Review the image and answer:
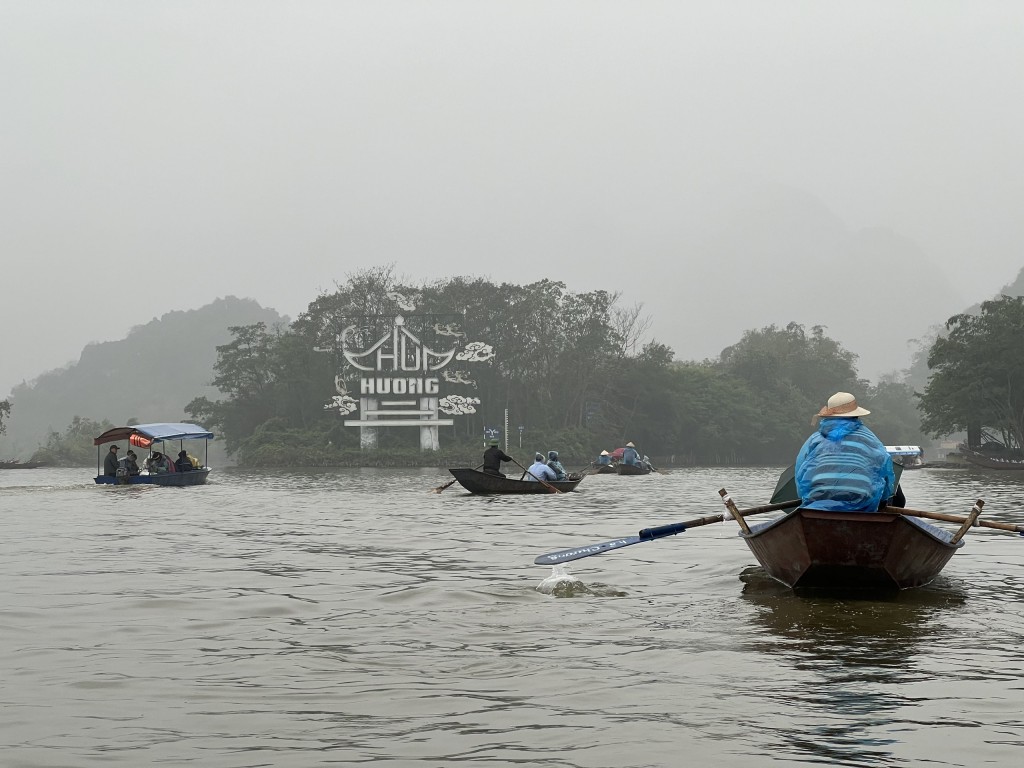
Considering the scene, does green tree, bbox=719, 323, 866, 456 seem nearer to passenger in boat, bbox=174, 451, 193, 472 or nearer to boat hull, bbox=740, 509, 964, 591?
passenger in boat, bbox=174, 451, 193, 472

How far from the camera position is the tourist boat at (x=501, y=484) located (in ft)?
89.5

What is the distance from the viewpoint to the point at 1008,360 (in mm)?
51594

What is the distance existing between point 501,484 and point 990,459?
30923mm

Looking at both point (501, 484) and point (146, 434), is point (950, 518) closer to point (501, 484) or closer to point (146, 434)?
point (501, 484)

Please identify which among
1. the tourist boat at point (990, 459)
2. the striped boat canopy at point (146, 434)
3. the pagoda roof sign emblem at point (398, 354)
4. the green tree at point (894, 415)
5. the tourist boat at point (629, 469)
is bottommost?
the tourist boat at point (629, 469)

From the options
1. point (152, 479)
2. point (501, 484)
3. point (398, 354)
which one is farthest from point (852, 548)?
point (398, 354)

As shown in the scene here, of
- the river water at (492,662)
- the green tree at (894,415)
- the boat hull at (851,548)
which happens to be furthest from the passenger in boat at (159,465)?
the green tree at (894,415)

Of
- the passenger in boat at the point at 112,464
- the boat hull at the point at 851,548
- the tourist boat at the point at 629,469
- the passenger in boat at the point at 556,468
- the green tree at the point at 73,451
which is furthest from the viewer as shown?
the green tree at the point at 73,451

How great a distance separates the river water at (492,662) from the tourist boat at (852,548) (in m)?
0.24

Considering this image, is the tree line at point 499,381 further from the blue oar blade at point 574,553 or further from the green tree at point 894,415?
the blue oar blade at point 574,553

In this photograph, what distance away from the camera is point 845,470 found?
28.9 ft

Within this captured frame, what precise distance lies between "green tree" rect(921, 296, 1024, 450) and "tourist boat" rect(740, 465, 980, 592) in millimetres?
46499

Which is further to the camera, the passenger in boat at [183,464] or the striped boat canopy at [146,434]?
the passenger in boat at [183,464]

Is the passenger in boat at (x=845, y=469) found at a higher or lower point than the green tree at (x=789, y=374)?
lower
